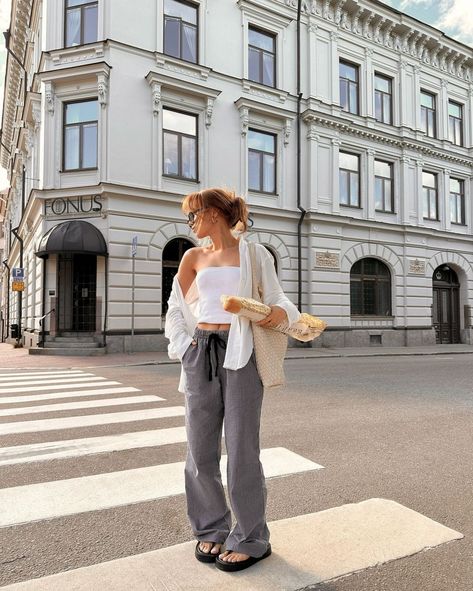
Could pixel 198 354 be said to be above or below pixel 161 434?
above

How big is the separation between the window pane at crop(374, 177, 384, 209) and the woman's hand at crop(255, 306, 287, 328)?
2164 centimetres

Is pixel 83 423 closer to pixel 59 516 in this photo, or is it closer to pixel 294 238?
pixel 59 516

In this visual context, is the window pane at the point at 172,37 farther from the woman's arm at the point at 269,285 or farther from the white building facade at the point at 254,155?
the woman's arm at the point at 269,285

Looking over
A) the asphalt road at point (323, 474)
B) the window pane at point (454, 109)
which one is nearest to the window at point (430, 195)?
the window pane at point (454, 109)

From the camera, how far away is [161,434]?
5266 mm

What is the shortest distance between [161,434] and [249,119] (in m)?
16.7

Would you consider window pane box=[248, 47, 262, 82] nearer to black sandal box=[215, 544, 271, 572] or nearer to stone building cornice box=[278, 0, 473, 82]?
stone building cornice box=[278, 0, 473, 82]

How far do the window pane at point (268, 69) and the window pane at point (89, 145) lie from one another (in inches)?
305

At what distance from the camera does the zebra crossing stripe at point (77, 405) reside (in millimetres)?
6520

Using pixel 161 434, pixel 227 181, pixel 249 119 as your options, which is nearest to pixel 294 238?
pixel 227 181

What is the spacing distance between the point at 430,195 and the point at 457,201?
2.26 m

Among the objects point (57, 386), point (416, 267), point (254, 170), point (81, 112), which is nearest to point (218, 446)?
point (57, 386)

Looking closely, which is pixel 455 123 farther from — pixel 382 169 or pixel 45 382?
Answer: pixel 45 382

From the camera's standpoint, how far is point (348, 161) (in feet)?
72.4
